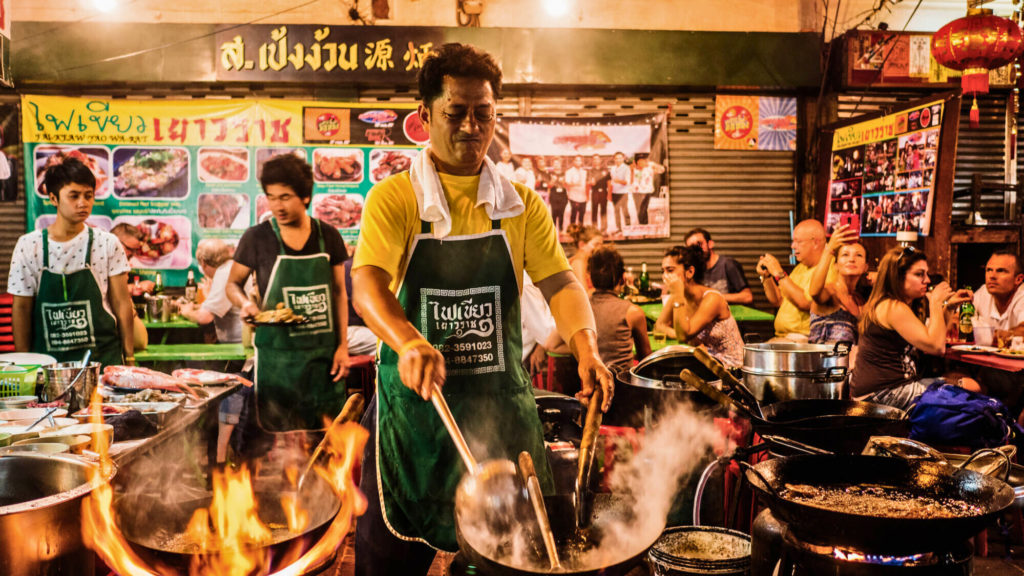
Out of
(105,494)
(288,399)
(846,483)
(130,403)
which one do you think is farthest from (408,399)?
(288,399)

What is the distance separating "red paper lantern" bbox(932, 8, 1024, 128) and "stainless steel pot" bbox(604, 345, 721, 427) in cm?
469

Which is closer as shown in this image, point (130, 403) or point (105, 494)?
point (105, 494)

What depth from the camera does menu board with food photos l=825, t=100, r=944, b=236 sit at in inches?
275

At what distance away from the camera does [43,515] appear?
1.62 metres

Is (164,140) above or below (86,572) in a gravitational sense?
above

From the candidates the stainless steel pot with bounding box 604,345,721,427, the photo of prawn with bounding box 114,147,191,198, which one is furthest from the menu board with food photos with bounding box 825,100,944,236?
the photo of prawn with bounding box 114,147,191,198

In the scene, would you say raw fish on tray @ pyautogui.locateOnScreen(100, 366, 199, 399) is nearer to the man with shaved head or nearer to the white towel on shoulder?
the white towel on shoulder

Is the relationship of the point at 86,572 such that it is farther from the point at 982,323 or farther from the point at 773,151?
the point at 773,151

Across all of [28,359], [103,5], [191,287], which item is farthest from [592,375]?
[103,5]

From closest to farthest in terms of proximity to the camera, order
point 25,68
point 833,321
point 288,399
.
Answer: point 288,399
point 833,321
point 25,68

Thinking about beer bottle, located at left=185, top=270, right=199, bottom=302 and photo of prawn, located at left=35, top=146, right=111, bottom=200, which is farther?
photo of prawn, located at left=35, top=146, right=111, bottom=200

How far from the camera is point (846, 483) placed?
72.7 inches

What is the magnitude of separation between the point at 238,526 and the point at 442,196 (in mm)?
1093

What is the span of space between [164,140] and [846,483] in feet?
27.2
